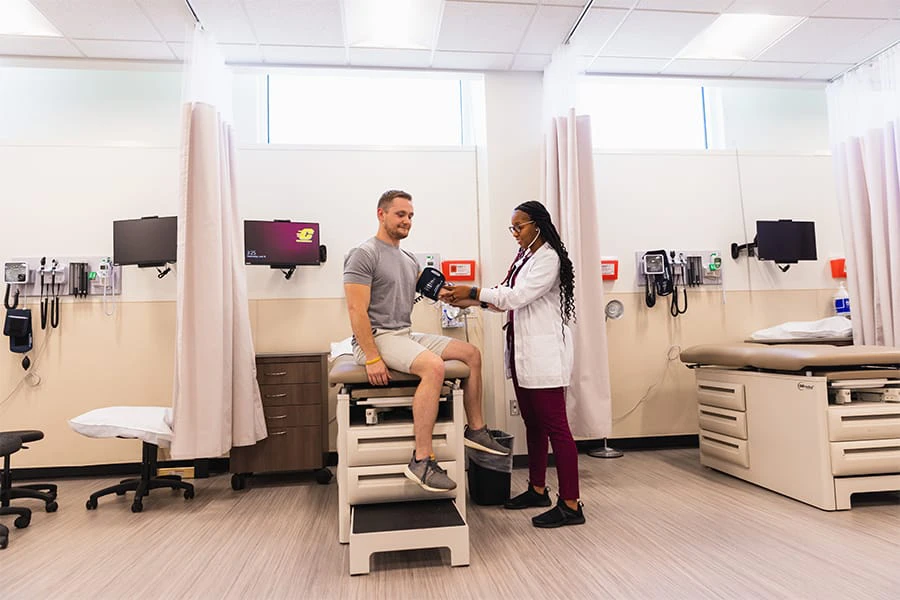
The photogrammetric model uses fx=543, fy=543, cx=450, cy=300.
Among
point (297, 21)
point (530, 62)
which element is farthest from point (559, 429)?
point (297, 21)

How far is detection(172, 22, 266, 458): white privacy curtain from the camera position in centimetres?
331

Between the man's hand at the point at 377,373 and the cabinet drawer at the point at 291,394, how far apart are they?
1288 mm

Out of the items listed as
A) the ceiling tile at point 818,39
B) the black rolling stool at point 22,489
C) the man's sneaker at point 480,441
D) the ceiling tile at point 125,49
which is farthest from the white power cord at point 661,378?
the ceiling tile at point 125,49

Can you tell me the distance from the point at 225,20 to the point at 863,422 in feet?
14.2

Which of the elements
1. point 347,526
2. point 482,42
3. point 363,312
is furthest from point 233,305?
point 482,42

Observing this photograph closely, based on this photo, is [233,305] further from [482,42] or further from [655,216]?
[655,216]

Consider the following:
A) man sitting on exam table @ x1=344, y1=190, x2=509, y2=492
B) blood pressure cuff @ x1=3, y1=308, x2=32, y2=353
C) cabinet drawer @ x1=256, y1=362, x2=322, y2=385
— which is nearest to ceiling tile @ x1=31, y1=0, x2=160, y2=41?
blood pressure cuff @ x1=3, y1=308, x2=32, y2=353

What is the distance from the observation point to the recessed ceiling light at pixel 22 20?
129 inches

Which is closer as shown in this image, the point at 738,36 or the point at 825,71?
the point at 738,36

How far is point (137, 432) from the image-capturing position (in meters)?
3.15

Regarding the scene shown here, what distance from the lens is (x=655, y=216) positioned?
4.54 meters

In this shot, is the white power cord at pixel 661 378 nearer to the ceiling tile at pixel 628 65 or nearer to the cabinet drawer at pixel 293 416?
the ceiling tile at pixel 628 65

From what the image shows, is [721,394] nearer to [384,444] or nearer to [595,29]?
[384,444]

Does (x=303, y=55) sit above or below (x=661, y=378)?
above
